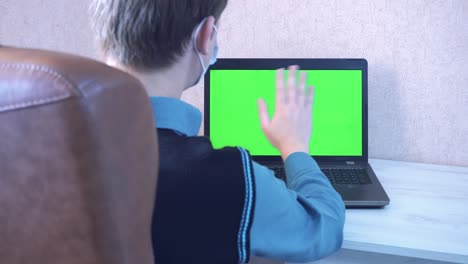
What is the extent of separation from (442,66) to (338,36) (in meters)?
0.26

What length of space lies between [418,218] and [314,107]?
37cm

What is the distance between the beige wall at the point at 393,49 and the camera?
Result: 1070 millimetres

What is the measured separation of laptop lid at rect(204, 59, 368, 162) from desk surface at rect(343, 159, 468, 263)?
12 centimetres

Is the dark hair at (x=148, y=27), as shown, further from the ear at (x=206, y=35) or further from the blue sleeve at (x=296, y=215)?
the blue sleeve at (x=296, y=215)

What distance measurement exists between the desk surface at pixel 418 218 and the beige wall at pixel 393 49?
0.09 metres

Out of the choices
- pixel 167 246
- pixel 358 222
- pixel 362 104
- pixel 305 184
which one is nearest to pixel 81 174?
pixel 167 246

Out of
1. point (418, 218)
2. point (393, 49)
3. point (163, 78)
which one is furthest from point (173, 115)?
point (393, 49)

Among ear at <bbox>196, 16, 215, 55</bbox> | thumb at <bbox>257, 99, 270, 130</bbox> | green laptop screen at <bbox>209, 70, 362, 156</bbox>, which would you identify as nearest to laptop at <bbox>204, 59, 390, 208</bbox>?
green laptop screen at <bbox>209, 70, 362, 156</bbox>

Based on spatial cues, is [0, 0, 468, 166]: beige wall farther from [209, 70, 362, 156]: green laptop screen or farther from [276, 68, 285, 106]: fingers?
[276, 68, 285, 106]: fingers

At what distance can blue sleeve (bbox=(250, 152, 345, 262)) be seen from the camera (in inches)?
22.8

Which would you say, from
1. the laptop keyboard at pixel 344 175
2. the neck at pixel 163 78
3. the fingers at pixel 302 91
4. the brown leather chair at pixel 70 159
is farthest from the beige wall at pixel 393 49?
the brown leather chair at pixel 70 159

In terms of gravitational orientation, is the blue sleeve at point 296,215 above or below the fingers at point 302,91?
below

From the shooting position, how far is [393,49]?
1101 millimetres

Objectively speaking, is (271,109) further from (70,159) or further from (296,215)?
(70,159)
